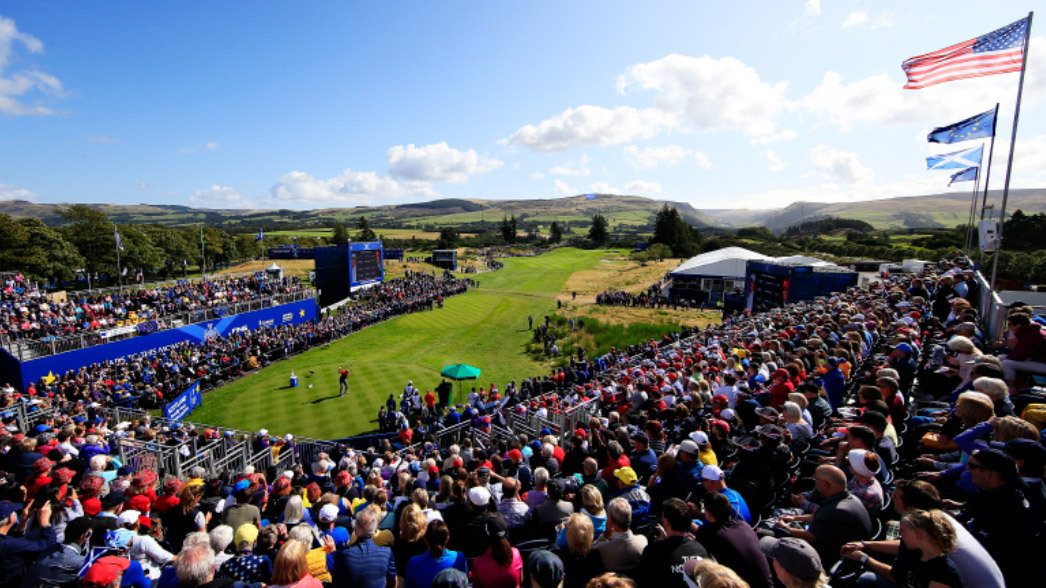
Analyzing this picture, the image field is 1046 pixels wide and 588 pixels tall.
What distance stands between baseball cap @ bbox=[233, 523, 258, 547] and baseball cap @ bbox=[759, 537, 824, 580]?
5.07 meters

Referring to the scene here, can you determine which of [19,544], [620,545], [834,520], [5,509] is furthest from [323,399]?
[834,520]

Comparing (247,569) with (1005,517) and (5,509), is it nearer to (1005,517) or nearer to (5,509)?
(5,509)

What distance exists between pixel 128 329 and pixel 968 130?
120 ft

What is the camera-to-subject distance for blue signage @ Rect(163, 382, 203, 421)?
18578 millimetres

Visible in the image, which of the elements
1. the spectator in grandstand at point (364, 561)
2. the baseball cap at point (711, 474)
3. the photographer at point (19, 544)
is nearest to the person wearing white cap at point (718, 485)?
the baseball cap at point (711, 474)

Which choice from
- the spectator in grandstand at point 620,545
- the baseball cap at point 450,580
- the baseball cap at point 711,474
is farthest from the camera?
the baseball cap at point 711,474

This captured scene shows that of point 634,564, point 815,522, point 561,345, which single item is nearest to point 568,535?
point 634,564

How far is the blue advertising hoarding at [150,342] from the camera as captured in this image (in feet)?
67.5

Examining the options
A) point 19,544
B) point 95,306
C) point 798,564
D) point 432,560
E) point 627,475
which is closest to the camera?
point 798,564

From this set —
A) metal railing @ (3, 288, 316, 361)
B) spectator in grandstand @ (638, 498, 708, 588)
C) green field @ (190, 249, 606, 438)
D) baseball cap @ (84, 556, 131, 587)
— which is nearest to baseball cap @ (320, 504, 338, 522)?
baseball cap @ (84, 556, 131, 587)

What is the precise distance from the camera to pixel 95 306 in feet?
88.8

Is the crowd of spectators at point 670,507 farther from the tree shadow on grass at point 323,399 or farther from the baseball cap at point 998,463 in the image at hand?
the tree shadow on grass at point 323,399

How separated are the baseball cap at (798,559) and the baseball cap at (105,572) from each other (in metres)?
5.56

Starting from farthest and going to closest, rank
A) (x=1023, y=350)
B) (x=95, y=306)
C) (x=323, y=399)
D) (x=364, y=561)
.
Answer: (x=95, y=306)
(x=323, y=399)
(x=1023, y=350)
(x=364, y=561)
